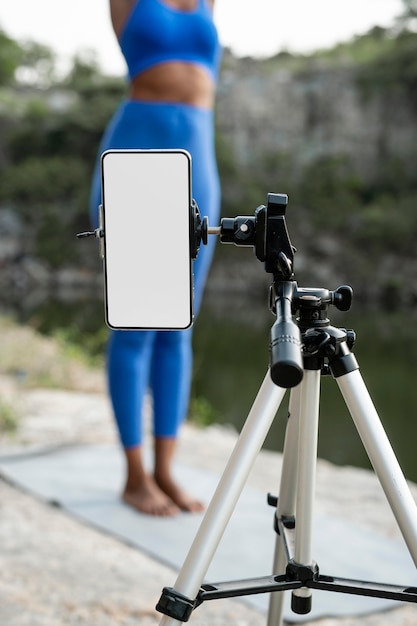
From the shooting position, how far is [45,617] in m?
1.37

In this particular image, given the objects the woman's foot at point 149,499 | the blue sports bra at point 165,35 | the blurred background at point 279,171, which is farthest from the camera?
the blurred background at point 279,171

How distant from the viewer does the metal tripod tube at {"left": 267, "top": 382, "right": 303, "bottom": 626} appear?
3.15 feet

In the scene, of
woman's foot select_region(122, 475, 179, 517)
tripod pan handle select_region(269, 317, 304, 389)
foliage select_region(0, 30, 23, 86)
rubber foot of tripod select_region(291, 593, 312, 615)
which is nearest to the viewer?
tripod pan handle select_region(269, 317, 304, 389)

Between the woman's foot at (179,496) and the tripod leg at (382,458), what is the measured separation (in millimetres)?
1246

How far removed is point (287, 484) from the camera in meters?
1.00

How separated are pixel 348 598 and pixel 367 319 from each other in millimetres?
10810

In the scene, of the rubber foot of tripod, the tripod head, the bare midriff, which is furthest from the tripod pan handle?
the bare midriff

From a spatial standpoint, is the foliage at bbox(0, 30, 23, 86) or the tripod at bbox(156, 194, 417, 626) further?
the foliage at bbox(0, 30, 23, 86)

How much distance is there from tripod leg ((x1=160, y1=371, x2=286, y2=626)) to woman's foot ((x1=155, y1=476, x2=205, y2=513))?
1.22 meters

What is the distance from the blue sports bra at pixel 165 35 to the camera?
182 centimetres

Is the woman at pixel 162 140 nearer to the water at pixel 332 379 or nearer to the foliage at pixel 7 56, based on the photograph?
the water at pixel 332 379

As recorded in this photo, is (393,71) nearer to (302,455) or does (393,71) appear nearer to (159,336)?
(159,336)

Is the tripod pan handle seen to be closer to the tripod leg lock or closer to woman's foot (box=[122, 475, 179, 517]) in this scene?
the tripod leg lock

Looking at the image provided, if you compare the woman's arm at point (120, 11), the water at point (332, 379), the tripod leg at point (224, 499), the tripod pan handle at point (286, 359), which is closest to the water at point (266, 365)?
the water at point (332, 379)
